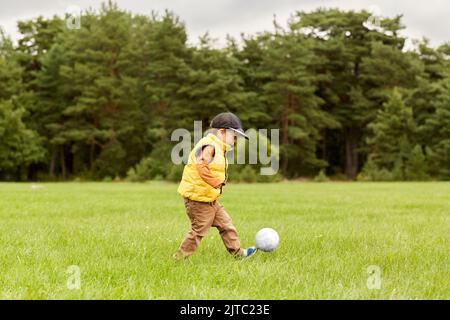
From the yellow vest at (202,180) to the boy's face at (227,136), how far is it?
0.04m

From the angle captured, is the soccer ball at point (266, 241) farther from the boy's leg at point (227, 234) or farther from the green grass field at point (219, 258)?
the boy's leg at point (227, 234)

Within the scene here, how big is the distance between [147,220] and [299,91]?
31844 millimetres

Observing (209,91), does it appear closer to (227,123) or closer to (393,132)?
(393,132)

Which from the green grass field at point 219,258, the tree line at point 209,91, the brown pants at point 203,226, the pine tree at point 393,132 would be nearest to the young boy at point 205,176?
the brown pants at point 203,226

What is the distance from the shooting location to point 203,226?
250 inches

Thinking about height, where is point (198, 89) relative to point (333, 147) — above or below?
above

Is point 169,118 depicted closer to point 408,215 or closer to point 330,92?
point 330,92

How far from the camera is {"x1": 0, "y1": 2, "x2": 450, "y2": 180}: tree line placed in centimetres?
4047

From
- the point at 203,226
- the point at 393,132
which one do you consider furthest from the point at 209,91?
the point at 203,226

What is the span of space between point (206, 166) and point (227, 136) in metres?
0.40
